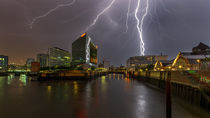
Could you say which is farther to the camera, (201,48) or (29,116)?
(201,48)

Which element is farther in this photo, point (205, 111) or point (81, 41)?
point (81, 41)

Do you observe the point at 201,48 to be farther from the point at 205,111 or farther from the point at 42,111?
the point at 42,111

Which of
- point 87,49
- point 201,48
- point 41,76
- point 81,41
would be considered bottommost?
point 41,76

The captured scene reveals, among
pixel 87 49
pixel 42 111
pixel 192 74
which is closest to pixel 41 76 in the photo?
pixel 42 111

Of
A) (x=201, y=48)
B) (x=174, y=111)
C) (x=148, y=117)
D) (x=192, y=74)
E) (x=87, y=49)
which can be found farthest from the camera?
(x=87, y=49)

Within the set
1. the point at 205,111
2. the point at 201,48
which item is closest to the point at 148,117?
the point at 205,111

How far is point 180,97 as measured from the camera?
18.6 m

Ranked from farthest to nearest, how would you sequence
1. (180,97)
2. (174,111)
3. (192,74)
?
(180,97) < (192,74) < (174,111)

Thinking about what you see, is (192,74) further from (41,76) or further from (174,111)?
(41,76)

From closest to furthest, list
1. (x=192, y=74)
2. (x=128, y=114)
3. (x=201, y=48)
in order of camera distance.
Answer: (x=128, y=114), (x=192, y=74), (x=201, y=48)

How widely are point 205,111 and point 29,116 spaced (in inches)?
658

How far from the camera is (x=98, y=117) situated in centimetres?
1137

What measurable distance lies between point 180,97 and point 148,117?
34.4ft

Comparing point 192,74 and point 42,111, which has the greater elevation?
point 192,74
